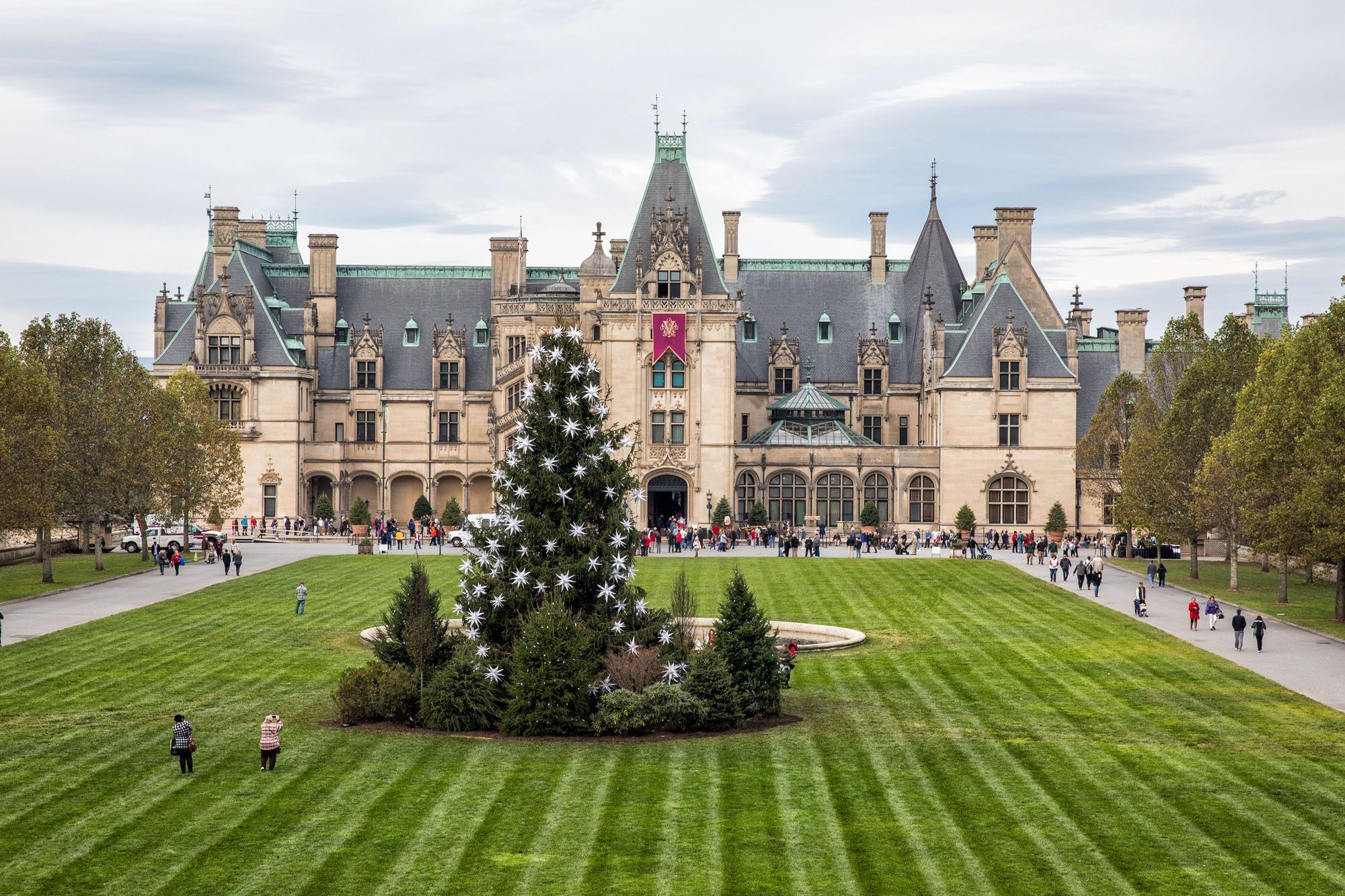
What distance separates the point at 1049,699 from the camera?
3606cm

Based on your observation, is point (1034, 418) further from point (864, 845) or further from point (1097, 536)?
point (864, 845)

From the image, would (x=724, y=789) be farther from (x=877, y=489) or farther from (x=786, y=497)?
(x=877, y=489)

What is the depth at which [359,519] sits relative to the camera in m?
90.7

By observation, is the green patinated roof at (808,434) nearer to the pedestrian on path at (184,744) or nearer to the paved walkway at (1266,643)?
the paved walkway at (1266,643)

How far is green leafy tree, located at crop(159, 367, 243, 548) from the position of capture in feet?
233

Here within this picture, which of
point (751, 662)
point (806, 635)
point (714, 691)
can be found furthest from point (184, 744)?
point (806, 635)

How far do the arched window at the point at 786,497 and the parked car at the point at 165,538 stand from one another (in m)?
32.4

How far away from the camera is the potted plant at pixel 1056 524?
89625 millimetres

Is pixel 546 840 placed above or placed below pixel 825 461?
below

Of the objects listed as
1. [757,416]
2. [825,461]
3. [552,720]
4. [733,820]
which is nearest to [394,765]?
[552,720]

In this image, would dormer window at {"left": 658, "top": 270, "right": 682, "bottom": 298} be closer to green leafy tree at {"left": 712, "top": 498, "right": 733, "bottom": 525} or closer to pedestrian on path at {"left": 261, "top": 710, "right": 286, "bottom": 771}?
green leafy tree at {"left": 712, "top": 498, "right": 733, "bottom": 525}

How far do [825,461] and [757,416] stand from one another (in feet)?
29.6

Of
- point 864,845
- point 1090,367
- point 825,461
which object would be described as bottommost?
point 864,845

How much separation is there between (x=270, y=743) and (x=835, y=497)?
6693 centimetres
